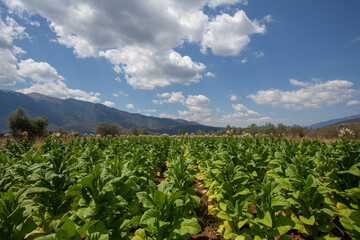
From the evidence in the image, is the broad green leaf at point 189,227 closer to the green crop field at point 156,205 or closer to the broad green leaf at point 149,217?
the green crop field at point 156,205

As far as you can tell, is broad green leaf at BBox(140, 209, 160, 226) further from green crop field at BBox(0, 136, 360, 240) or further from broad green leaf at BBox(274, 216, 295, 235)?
broad green leaf at BBox(274, 216, 295, 235)

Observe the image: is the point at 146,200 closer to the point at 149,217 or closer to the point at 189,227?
the point at 149,217

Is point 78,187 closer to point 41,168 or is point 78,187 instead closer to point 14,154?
point 41,168

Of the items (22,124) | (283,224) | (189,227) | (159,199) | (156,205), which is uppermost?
(22,124)

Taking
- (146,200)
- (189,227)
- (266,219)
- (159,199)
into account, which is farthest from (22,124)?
(266,219)

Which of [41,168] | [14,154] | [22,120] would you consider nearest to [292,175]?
[41,168]

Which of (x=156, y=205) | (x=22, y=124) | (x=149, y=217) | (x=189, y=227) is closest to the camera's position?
(x=189, y=227)

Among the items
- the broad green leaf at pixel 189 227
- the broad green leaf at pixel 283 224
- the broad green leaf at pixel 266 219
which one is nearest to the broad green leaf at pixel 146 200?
the broad green leaf at pixel 189 227

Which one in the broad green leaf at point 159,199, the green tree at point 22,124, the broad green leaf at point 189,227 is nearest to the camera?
the broad green leaf at point 189,227

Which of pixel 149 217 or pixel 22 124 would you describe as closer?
pixel 149 217

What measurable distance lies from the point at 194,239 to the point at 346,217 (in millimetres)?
2748

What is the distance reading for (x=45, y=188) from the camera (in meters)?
3.01

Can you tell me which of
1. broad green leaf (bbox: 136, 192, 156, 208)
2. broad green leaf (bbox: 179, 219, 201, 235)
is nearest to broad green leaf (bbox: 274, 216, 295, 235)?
broad green leaf (bbox: 179, 219, 201, 235)

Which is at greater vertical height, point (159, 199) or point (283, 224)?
point (159, 199)
